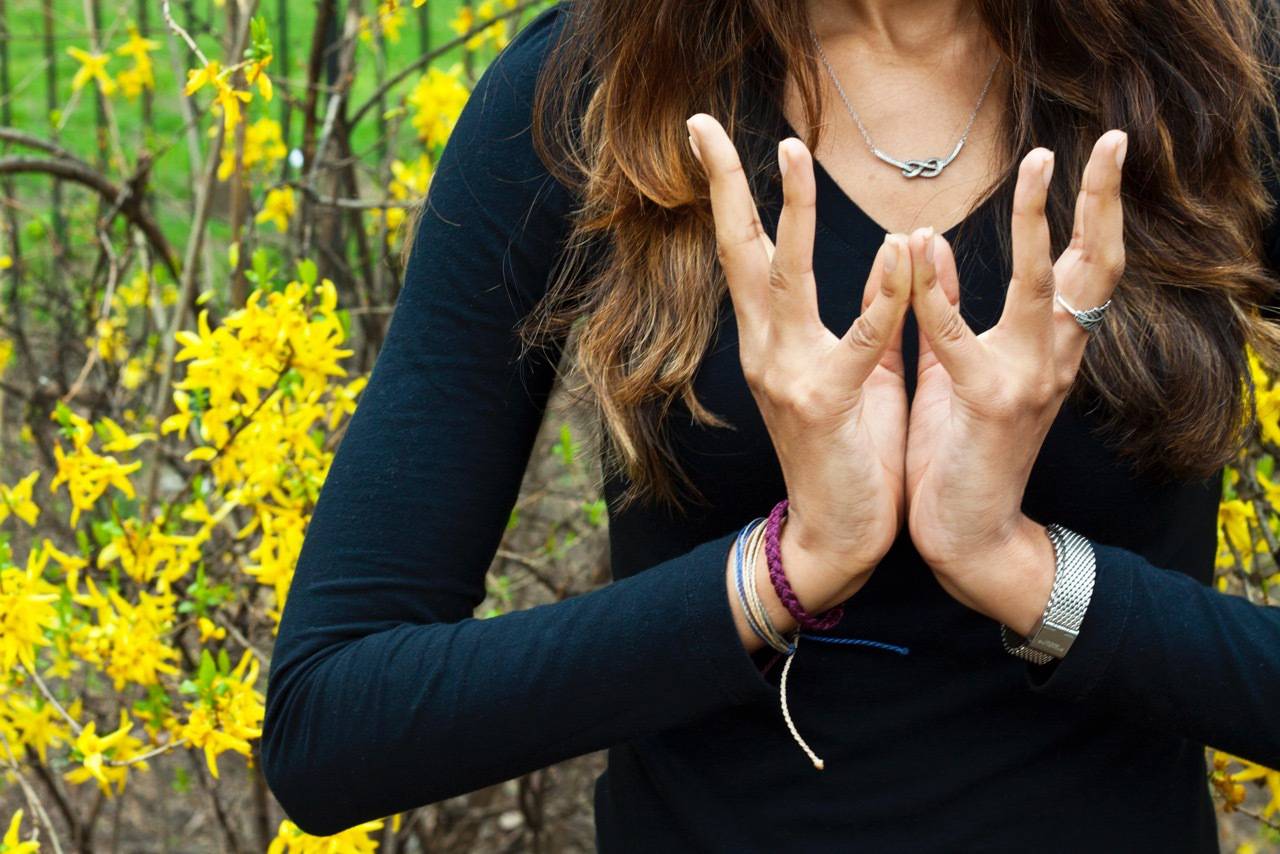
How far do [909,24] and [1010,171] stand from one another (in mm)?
192

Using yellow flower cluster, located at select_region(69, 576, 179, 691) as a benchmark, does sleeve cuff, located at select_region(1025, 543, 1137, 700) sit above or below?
above

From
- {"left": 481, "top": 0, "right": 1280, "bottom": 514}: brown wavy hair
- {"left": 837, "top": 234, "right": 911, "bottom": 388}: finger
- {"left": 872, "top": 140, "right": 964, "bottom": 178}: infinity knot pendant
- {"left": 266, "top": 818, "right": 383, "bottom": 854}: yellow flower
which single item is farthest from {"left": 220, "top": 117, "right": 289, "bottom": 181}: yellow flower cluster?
{"left": 837, "top": 234, "right": 911, "bottom": 388}: finger

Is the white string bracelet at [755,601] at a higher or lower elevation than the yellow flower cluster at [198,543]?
higher

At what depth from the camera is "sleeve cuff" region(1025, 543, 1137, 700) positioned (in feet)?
3.58

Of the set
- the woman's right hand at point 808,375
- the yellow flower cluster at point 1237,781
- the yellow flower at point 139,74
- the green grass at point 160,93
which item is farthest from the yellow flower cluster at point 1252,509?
the green grass at point 160,93

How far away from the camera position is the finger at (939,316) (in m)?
1.00

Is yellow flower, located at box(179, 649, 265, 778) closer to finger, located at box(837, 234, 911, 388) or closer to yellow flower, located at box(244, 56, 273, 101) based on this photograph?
yellow flower, located at box(244, 56, 273, 101)

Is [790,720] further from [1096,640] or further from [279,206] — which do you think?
[279,206]

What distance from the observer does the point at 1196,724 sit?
113 centimetres

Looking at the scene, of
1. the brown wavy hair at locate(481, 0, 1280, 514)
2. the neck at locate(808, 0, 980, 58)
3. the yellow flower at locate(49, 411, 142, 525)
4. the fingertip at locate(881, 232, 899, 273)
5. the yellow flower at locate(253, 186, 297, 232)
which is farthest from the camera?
the yellow flower at locate(253, 186, 297, 232)

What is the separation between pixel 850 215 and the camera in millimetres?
1295

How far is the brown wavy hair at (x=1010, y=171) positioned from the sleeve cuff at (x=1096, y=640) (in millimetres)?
170

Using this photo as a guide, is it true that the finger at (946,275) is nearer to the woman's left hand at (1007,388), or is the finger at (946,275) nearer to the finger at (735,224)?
the woman's left hand at (1007,388)

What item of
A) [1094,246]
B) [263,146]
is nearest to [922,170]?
[1094,246]
